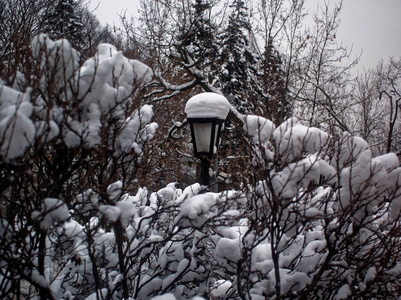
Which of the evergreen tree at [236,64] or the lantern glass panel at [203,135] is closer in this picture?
the lantern glass panel at [203,135]

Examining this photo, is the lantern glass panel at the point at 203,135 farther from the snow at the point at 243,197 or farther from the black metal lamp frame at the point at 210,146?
the snow at the point at 243,197

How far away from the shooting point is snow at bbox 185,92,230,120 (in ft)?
14.1

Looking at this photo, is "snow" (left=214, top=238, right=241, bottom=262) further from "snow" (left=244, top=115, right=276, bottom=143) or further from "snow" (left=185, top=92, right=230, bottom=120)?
"snow" (left=185, top=92, right=230, bottom=120)

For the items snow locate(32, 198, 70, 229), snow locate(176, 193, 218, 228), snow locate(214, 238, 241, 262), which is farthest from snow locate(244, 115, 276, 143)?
snow locate(32, 198, 70, 229)

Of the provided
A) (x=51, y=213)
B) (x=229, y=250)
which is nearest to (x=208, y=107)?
(x=229, y=250)

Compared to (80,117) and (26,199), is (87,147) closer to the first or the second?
(80,117)

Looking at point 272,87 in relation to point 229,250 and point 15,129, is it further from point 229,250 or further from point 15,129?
point 15,129

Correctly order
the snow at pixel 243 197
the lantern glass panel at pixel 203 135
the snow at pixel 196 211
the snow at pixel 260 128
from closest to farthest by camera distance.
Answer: the snow at pixel 243 197 < the snow at pixel 196 211 < the snow at pixel 260 128 < the lantern glass panel at pixel 203 135

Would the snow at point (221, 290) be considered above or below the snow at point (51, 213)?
below

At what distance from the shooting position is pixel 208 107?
430 cm

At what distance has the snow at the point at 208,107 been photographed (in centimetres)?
429

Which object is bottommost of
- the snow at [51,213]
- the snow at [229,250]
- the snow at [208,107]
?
the snow at [229,250]

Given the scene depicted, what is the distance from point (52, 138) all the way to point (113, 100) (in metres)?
0.46

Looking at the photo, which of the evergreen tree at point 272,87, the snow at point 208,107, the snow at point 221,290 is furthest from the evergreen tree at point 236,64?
the snow at point 221,290
